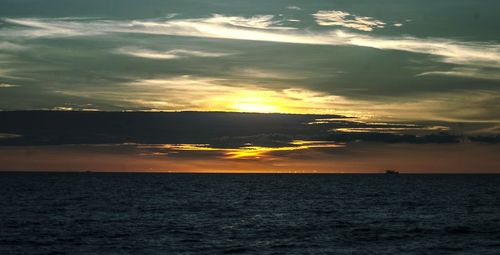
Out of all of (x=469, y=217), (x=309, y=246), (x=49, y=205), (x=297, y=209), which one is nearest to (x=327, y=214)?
(x=297, y=209)

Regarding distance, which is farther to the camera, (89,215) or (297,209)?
(297,209)

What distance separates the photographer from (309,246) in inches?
2234

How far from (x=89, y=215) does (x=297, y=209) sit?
1225 inches

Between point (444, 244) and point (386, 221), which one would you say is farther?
point (386, 221)

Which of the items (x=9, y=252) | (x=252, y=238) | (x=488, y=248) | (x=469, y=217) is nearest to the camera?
(x=9, y=252)

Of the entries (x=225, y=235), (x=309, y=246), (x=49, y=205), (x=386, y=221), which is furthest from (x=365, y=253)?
(x=49, y=205)


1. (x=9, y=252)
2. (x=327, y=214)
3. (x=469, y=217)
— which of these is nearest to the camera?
(x=9, y=252)

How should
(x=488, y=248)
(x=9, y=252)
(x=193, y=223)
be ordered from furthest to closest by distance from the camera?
(x=193, y=223), (x=488, y=248), (x=9, y=252)

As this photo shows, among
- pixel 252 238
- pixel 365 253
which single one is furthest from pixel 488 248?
pixel 252 238

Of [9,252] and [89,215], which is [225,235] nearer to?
[9,252]

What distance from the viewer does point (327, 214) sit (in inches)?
3511

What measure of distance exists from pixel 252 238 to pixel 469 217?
3440cm

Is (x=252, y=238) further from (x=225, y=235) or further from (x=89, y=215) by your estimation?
(x=89, y=215)

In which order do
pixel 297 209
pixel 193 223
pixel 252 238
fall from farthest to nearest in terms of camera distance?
pixel 297 209 → pixel 193 223 → pixel 252 238
